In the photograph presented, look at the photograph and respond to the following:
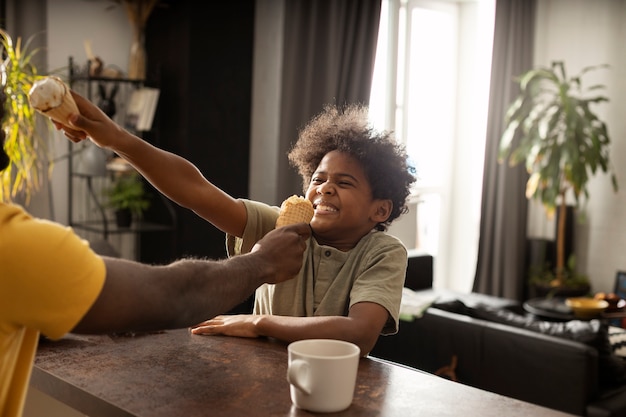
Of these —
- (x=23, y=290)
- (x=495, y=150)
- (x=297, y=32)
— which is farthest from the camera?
(x=495, y=150)

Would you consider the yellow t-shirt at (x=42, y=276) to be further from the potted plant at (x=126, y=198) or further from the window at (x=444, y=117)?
the window at (x=444, y=117)

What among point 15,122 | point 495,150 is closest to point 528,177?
point 495,150

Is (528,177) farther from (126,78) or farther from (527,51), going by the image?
(126,78)

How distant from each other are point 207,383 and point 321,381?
8.4 inches

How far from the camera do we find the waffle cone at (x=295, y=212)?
1.58 m

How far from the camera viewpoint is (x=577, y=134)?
5.55 m

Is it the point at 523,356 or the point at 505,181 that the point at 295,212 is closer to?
the point at 523,356

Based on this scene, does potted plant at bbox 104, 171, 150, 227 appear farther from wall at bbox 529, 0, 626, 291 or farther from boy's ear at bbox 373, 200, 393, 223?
wall at bbox 529, 0, 626, 291

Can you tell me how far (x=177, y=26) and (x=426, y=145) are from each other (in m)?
2.75

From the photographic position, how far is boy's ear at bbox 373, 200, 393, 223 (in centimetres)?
175

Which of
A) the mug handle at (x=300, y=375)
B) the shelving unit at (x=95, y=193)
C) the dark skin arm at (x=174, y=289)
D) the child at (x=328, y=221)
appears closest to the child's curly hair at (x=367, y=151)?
the child at (x=328, y=221)

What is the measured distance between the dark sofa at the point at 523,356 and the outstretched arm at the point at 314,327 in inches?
74.3

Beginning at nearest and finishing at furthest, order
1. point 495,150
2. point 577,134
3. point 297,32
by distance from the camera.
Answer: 1. point 297,32
2. point 577,134
3. point 495,150

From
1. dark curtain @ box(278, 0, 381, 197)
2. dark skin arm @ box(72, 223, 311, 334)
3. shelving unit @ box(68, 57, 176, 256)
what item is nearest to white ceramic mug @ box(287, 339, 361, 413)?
dark skin arm @ box(72, 223, 311, 334)
